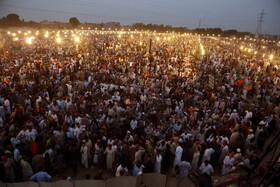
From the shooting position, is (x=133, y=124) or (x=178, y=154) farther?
(x=133, y=124)

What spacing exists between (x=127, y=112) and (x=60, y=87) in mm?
4257

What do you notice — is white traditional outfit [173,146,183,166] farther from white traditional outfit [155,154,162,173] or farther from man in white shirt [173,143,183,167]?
white traditional outfit [155,154,162,173]

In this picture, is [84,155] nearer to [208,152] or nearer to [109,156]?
[109,156]

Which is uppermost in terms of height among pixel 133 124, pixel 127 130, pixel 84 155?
pixel 133 124

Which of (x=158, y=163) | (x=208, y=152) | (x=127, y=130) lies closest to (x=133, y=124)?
(x=127, y=130)

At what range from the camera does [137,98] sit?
9.78 meters

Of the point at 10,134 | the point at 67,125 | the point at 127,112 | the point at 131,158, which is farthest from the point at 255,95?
the point at 10,134

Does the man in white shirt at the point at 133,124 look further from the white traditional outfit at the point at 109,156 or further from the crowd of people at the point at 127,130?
the white traditional outfit at the point at 109,156

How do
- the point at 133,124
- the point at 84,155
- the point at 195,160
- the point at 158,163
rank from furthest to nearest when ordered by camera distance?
the point at 133,124 → the point at 195,160 → the point at 84,155 → the point at 158,163

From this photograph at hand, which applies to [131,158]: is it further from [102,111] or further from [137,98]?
[137,98]

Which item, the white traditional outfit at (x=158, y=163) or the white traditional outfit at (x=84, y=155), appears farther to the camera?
the white traditional outfit at (x=84, y=155)

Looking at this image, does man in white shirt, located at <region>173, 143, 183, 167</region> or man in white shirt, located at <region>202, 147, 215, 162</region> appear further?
man in white shirt, located at <region>202, 147, 215, 162</region>

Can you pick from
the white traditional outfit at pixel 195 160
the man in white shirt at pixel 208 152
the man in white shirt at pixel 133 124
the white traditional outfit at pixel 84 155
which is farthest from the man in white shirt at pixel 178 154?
the white traditional outfit at pixel 84 155

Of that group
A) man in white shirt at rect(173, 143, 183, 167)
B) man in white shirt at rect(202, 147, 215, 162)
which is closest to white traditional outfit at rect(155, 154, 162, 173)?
Result: man in white shirt at rect(173, 143, 183, 167)
